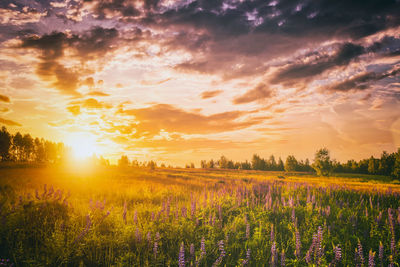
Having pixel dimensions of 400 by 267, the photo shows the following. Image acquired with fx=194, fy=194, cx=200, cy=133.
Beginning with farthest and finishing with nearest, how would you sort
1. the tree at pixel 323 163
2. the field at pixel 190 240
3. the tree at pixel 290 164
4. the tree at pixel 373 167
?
the tree at pixel 373 167, the tree at pixel 290 164, the tree at pixel 323 163, the field at pixel 190 240

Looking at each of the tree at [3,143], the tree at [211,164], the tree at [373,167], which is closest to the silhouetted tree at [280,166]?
the tree at [211,164]

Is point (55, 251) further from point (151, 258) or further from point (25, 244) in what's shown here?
point (151, 258)

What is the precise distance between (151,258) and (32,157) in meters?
121

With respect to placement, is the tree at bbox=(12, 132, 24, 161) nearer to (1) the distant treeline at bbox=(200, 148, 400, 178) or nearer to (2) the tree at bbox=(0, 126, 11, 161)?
(2) the tree at bbox=(0, 126, 11, 161)

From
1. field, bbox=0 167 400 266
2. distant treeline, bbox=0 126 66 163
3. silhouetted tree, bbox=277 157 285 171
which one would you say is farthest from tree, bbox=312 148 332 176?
distant treeline, bbox=0 126 66 163

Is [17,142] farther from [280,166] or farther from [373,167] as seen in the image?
[373,167]

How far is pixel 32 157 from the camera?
308 feet

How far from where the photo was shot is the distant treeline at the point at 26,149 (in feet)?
211

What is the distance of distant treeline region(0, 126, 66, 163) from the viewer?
211ft

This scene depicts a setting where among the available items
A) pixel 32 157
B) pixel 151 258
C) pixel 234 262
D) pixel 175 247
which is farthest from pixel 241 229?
pixel 32 157

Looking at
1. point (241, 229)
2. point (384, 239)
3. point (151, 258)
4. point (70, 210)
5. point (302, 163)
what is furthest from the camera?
point (302, 163)

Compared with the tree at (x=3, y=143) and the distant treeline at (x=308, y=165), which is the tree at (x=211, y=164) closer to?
the distant treeline at (x=308, y=165)

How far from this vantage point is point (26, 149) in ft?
281

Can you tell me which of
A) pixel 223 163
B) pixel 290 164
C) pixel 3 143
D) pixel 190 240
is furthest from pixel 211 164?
pixel 190 240
